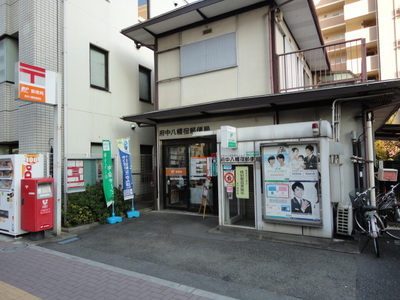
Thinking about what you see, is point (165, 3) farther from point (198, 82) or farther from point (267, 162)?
point (267, 162)

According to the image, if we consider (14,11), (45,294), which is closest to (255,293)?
(45,294)

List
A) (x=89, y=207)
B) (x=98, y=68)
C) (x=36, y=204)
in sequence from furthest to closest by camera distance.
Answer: (x=98, y=68) → (x=89, y=207) → (x=36, y=204)

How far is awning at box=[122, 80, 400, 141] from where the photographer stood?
6.05 metres

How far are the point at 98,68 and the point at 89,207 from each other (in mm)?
5248

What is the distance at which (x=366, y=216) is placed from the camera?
5.42 meters

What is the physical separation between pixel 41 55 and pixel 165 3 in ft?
25.5

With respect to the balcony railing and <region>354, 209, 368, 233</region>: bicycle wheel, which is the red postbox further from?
<region>354, 209, 368, 233</region>: bicycle wheel

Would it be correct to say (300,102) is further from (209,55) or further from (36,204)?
(36,204)

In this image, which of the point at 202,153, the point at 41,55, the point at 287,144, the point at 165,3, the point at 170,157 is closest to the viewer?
the point at 287,144

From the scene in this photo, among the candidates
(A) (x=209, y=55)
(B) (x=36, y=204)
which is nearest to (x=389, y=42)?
(A) (x=209, y=55)

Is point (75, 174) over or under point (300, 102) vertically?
under

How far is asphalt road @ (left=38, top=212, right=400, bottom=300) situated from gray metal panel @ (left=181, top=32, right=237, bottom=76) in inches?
206

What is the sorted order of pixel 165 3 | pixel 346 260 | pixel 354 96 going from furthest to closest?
pixel 165 3
pixel 354 96
pixel 346 260

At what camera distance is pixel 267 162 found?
6.30 meters
